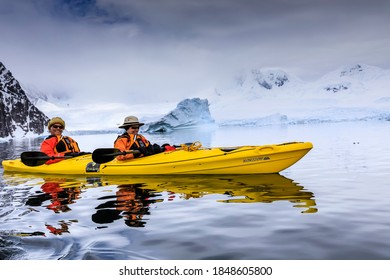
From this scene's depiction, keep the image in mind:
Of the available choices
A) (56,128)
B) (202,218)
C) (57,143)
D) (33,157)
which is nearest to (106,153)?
(56,128)

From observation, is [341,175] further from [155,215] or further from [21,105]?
[21,105]

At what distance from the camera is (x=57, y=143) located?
990 cm

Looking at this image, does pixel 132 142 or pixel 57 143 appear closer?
pixel 132 142

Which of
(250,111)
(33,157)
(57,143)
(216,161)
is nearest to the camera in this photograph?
(216,161)

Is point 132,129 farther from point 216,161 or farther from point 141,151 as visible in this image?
point 216,161

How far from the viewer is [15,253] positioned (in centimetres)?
363

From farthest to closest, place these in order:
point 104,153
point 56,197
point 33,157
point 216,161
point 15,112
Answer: point 15,112 < point 33,157 < point 104,153 < point 216,161 < point 56,197

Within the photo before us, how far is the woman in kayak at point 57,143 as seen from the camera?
952cm

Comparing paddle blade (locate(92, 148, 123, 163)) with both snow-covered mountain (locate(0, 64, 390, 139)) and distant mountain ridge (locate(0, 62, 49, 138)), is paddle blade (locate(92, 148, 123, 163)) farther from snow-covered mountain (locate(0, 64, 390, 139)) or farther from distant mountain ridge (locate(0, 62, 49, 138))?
distant mountain ridge (locate(0, 62, 49, 138))

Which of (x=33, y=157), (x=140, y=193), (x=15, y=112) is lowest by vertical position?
(x=140, y=193)

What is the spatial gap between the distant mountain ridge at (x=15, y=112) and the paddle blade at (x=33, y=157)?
52.7 meters

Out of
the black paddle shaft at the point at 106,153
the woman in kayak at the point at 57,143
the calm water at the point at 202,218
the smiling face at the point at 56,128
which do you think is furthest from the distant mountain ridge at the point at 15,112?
the calm water at the point at 202,218

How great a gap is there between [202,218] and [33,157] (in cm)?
614
